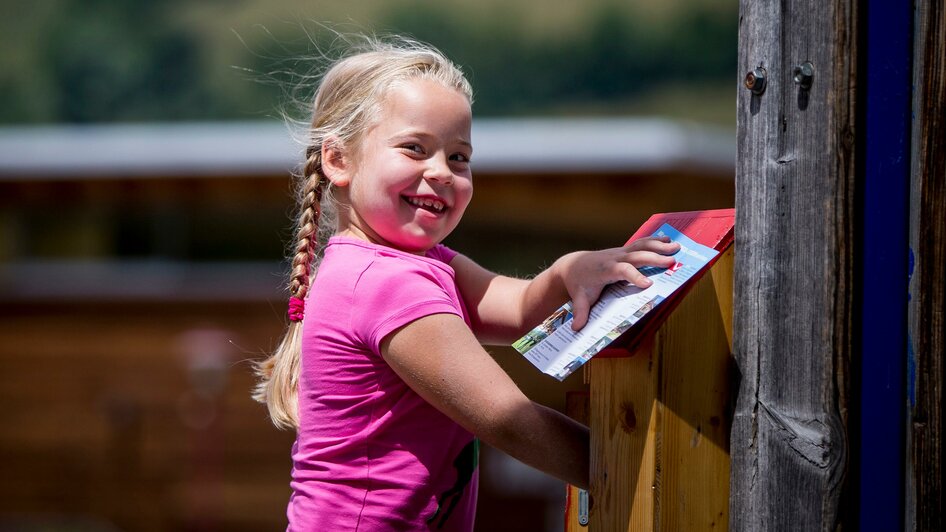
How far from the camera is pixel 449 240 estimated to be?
954 cm

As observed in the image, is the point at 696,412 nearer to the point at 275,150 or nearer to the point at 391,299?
the point at 391,299

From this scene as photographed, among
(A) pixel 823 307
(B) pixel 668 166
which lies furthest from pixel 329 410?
(B) pixel 668 166

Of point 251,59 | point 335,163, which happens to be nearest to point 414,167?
point 335,163

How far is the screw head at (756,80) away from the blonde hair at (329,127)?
24.0 inches

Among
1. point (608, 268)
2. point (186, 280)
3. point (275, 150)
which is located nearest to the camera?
point (608, 268)

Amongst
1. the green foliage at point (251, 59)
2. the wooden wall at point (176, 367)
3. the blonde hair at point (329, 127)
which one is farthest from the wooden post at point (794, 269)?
the green foliage at point (251, 59)

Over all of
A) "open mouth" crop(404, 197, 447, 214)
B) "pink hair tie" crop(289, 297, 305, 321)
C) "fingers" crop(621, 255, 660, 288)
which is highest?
"open mouth" crop(404, 197, 447, 214)

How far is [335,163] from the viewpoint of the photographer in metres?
2.14

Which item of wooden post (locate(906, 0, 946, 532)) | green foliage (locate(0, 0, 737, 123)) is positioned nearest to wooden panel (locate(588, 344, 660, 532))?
wooden post (locate(906, 0, 946, 532))

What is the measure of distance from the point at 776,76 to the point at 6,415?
9250 millimetres

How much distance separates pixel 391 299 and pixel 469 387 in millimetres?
208

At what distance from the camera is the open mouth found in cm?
202

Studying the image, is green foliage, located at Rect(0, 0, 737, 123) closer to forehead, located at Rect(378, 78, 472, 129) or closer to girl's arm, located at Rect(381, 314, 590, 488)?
forehead, located at Rect(378, 78, 472, 129)

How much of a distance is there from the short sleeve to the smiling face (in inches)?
5.5
